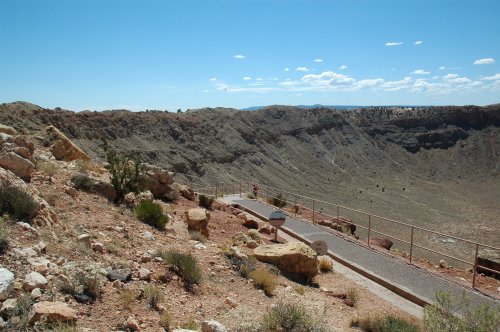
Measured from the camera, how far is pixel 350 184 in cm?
7162

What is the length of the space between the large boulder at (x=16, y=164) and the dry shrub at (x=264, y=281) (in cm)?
627

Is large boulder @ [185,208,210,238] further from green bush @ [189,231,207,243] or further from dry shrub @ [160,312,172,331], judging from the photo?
dry shrub @ [160,312,172,331]

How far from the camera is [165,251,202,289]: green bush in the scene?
831cm

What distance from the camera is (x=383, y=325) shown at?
7773 millimetres

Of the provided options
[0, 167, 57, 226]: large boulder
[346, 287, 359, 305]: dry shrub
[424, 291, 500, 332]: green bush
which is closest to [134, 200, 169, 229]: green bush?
[0, 167, 57, 226]: large boulder

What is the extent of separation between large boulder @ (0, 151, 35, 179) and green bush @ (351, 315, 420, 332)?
Answer: 8563 millimetres

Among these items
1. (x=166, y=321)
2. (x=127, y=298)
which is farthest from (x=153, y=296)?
(x=166, y=321)

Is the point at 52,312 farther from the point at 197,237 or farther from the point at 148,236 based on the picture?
the point at 197,237

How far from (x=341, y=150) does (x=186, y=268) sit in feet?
268

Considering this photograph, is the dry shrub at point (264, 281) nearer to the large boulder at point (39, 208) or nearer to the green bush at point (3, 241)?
the large boulder at point (39, 208)

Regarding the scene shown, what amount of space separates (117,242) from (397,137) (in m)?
95.7

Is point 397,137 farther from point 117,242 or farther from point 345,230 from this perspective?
point 117,242

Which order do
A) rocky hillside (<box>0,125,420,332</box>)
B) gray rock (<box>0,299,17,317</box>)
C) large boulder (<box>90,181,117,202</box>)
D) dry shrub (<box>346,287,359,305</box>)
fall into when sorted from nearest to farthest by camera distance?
1. gray rock (<box>0,299,17,317</box>)
2. rocky hillside (<box>0,125,420,332</box>)
3. dry shrub (<box>346,287,359,305</box>)
4. large boulder (<box>90,181,117,202</box>)

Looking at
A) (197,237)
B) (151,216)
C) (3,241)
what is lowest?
(197,237)
